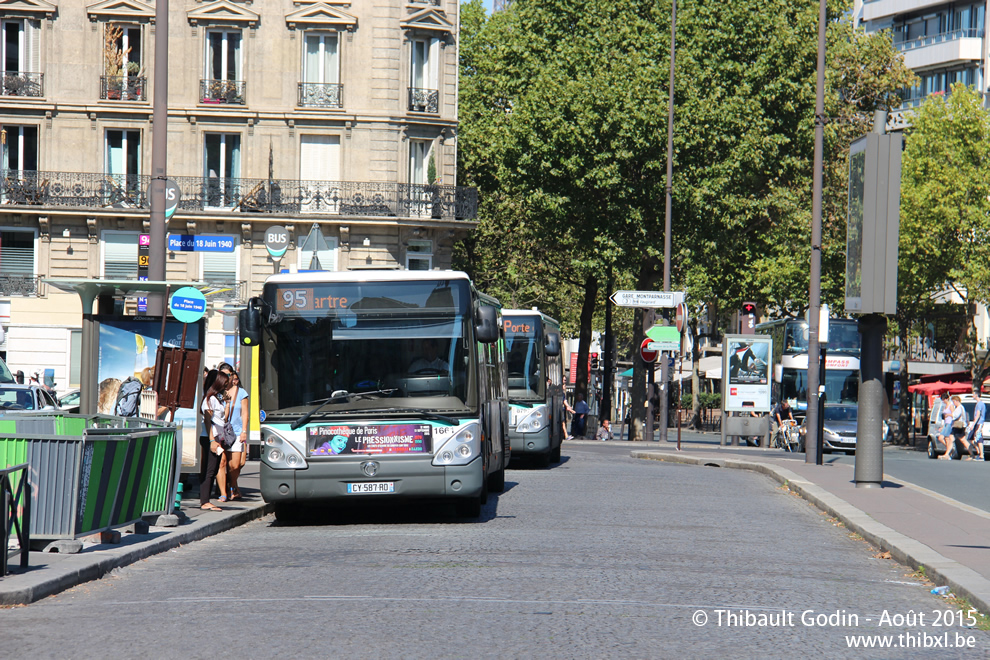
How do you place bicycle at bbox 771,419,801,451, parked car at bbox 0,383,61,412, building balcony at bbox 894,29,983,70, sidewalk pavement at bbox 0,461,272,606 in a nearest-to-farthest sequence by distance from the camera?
sidewalk pavement at bbox 0,461,272,606
parked car at bbox 0,383,61,412
bicycle at bbox 771,419,801,451
building balcony at bbox 894,29,983,70

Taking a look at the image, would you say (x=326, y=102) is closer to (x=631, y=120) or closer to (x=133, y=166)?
(x=133, y=166)

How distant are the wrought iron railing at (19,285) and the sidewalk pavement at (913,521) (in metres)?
26.9

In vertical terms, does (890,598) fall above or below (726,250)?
below

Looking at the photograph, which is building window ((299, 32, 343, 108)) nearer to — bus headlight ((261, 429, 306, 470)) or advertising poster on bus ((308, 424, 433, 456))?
bus headlight ((261, 429, 306, 470))

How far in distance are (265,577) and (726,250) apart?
34842 millimetres

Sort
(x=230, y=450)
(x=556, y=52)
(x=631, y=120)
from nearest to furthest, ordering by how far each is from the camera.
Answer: (x=230, y=450), (x=631, y=120), (x=556, y=52)

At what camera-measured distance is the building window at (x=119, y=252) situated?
4322 centimetres

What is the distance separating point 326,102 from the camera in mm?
43969

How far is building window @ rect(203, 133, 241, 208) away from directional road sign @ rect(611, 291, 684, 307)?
53.2ft

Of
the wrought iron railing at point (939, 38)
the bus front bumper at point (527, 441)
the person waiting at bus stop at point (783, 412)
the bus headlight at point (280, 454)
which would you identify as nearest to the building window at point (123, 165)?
the person waiting at bus stop at point (783, 412)

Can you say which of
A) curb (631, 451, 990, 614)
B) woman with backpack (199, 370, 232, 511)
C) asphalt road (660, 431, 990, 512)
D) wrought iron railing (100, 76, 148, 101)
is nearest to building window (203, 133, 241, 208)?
wrought iron railing (100, 76, 148, 101)

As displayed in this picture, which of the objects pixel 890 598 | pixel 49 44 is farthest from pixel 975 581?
pixel 49 44

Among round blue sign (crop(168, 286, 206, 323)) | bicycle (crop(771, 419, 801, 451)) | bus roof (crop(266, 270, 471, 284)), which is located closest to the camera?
round blue sign (crop(168, 286, 206, 323))

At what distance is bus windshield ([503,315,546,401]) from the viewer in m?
24.9
